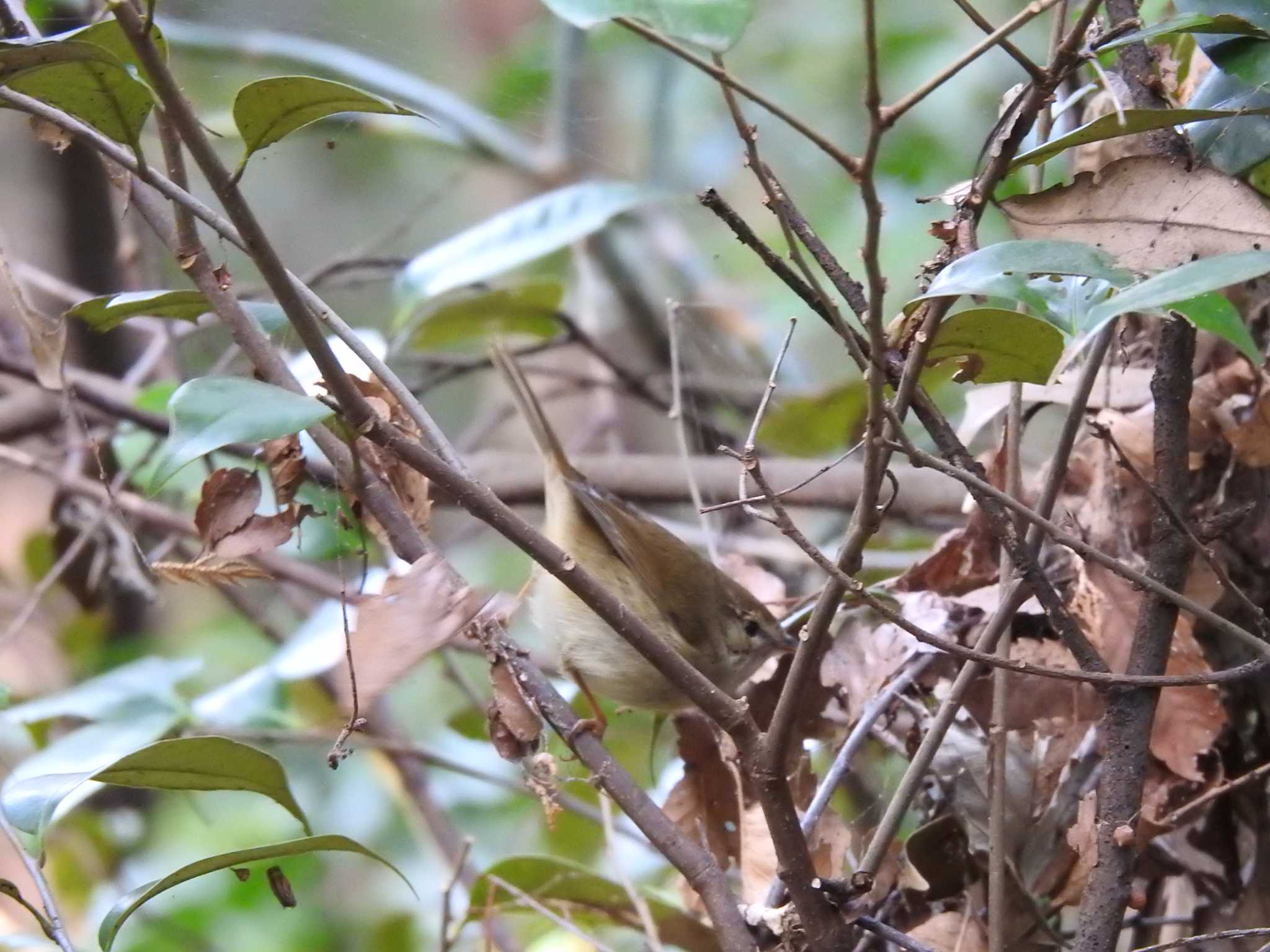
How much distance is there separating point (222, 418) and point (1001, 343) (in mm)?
580

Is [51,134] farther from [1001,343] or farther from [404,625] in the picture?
[1001,343]

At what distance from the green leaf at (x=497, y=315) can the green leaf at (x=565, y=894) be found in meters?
1.16

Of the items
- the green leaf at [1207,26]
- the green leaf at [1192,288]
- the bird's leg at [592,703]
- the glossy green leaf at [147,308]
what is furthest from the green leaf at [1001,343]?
the bird's leg at [592,703]

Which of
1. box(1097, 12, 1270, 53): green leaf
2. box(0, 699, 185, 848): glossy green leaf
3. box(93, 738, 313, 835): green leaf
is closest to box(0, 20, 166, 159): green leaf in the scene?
box(93, 738, 313, 835): green leaf

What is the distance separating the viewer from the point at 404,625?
36.5 inches

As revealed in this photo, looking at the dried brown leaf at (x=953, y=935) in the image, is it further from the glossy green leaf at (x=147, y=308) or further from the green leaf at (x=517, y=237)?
the green leaf at (x=517, y=237)

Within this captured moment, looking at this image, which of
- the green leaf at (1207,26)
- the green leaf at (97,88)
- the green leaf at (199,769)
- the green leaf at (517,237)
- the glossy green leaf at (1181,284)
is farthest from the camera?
the green leaf at (517,237)

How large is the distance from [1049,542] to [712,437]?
1363 millimetres

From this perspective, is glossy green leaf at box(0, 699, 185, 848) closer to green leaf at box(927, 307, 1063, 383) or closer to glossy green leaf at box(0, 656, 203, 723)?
glossy green leaf at box(0, 656, 203, 723)

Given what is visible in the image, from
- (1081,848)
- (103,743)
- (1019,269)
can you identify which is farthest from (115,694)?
(1019,269)

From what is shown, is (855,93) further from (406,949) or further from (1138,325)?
(406,949)

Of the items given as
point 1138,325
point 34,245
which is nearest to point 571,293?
point 34,245

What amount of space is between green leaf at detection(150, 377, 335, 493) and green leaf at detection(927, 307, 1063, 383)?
46 cm

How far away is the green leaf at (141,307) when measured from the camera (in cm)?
109
